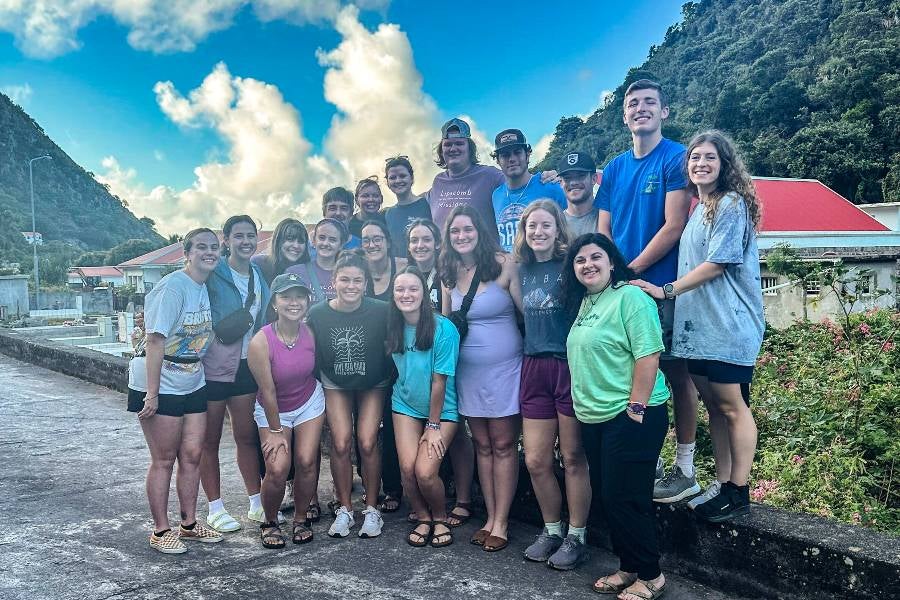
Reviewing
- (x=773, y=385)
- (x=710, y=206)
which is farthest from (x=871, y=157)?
(x=710, y=206)

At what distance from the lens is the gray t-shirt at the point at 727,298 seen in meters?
3.16

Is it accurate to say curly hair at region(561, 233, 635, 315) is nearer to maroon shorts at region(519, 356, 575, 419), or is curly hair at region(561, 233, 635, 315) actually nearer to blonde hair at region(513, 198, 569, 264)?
blonde hair at region(513, 198, 569, 264)

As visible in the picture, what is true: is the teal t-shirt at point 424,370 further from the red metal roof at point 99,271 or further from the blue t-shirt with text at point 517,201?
the red metal roof at point 99,271

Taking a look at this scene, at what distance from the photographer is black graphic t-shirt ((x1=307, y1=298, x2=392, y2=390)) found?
3.96 m

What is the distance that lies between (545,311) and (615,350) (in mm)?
538

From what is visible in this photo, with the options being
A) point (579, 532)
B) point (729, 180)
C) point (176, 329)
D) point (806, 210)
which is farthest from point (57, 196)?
point (729, 180)

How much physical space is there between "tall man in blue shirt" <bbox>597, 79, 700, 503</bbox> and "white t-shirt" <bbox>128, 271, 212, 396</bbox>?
236 cm

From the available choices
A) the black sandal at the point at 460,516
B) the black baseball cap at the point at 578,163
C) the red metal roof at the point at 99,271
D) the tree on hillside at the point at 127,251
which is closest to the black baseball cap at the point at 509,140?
the black baseball cap at the point at 578,163

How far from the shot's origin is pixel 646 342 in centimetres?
307

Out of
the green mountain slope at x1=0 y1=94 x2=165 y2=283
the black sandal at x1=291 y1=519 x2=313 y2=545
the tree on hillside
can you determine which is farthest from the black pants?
the green mountain slope at x1=0 y1=94 x2=165 y2=283

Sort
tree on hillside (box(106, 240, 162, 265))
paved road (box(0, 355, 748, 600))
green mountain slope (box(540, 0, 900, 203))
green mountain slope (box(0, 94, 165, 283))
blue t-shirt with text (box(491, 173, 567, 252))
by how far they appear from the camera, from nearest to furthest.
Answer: paved road (box(0, 355, 748, 600)) → blue t-shirt with text (box(491, 173, 567, 252)) → green mountain slope (box(540, 0, 900, 203)) → tree on hillside (box(106, 240, 162, 265)) → green mountain slope (box(0, 94, 165, 283))

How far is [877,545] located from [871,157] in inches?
1592

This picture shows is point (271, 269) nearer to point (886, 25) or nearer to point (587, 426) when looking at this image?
point (587, 426)

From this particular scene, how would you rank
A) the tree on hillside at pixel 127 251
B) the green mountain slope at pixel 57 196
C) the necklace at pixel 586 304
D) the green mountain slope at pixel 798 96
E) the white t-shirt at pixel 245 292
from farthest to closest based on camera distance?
1. the green mountain slope at pixel 57 196
2. the tree on hillside at pixel 127 251
3. the green mountain slope at pixel 798 96
4. the white t-shirt at pixel 245 292
5. the necklace at pixel 586 304
